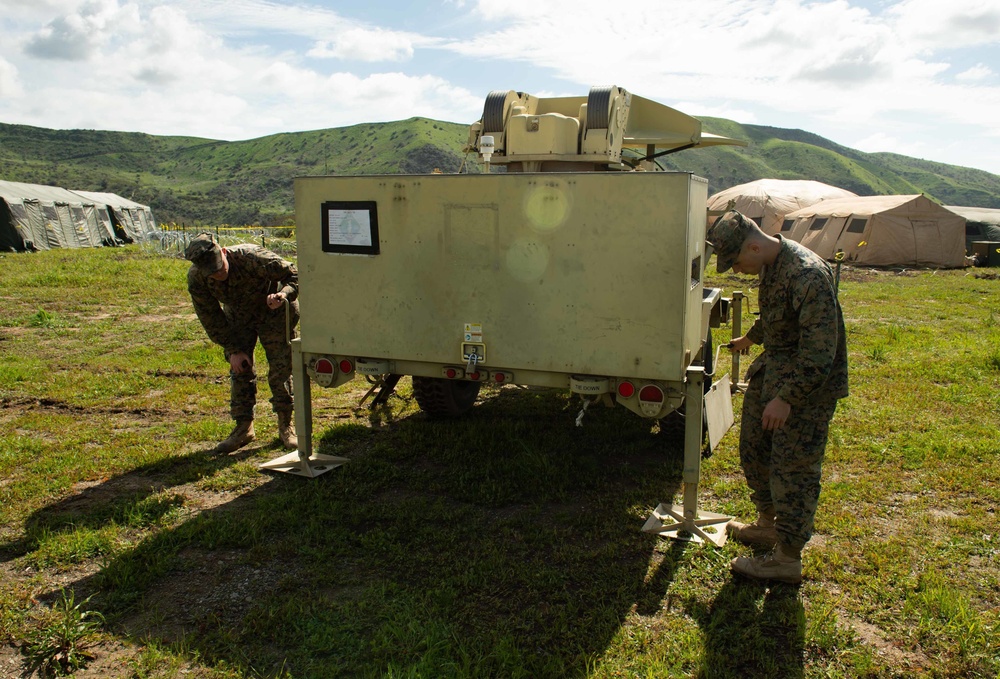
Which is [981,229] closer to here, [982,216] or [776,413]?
[982,216]

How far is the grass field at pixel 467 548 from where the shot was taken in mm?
3168

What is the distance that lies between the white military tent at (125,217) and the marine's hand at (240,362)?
90.0 ft

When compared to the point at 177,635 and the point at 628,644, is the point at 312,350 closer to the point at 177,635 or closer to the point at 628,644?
the point at 177,635

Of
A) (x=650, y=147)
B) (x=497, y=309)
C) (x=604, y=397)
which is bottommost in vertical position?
(x=604, y=397)

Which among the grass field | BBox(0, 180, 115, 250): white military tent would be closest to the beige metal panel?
the grass field

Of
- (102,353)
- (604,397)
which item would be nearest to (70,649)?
(604,397)

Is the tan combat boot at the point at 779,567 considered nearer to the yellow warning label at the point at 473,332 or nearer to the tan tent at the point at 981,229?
the yellow warning label at the point at 473,332

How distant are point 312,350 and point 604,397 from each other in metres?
1.90

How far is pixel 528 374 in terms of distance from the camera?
4.32m

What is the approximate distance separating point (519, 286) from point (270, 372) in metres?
2.57

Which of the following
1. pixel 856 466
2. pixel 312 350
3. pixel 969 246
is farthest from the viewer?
pixel 969 246

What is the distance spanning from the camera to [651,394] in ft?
13.4

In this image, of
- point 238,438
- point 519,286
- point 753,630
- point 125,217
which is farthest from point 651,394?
point 125,217

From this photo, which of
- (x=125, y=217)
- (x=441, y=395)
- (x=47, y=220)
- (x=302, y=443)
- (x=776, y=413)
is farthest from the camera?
(x=125, y=217)
